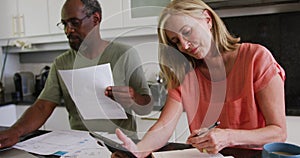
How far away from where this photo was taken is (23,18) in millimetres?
2330

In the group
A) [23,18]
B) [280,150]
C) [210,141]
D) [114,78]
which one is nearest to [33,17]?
[23,18]

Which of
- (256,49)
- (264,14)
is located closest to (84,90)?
(256,49)

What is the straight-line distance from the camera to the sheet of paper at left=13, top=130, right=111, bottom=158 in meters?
1.00

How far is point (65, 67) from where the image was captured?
143cm

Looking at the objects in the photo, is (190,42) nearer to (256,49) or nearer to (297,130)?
(256,49)

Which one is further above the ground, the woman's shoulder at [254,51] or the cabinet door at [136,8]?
the cabinet door at [136,8]

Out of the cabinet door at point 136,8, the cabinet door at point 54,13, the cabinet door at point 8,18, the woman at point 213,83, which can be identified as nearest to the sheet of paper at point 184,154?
the woman at point 213,83

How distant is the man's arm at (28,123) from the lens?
1.13m

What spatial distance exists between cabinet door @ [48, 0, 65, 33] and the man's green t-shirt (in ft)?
2.77

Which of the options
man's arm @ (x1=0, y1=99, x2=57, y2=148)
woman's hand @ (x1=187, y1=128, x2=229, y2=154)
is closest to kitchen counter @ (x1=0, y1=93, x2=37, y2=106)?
man's arm @ (x1=0, y1=99, x2=57, y2=148)

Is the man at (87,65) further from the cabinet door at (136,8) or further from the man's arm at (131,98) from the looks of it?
the cabinet door at (136,8)

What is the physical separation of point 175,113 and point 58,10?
4.84ft

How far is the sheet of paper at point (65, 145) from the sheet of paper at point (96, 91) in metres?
0.11

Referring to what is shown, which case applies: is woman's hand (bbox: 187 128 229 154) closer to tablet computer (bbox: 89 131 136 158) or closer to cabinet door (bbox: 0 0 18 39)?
tablet computer (bbox: 89 131 136 158)
